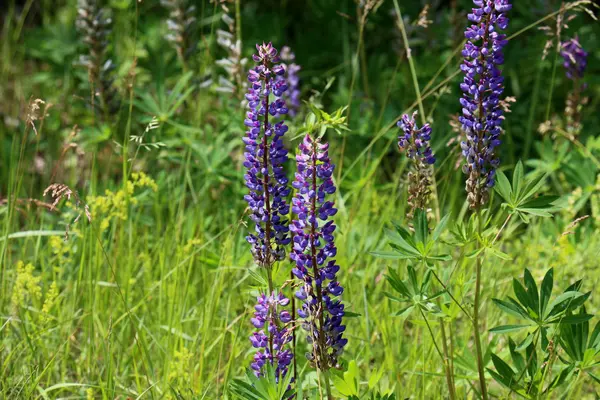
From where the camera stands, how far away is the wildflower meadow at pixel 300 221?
204cm

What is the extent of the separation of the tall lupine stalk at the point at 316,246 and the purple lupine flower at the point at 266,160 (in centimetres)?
7

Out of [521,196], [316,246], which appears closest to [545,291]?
[521,196]

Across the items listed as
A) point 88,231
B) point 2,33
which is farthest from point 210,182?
point 2,33

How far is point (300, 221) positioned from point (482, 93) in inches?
21.7

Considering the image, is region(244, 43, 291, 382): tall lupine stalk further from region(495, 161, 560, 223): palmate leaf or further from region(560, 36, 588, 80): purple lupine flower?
region(560, 36, 588, 80): purple lupine flower

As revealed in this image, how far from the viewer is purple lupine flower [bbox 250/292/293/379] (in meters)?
2.01

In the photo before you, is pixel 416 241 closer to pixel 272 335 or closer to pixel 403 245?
pixel 403 245

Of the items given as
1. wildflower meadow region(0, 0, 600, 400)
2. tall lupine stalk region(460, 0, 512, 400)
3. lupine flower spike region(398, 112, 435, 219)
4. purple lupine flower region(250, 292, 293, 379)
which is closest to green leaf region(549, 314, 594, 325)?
wildflower meadow region(0, 0, 600, 400)

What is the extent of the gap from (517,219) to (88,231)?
6.02ft

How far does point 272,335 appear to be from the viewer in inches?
80.2

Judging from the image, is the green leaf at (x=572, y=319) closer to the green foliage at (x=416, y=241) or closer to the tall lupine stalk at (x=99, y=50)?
the green foliage at (x=416, y=241)

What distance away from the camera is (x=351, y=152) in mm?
4051

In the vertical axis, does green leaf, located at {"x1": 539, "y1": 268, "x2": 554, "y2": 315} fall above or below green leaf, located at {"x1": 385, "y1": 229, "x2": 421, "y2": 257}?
below

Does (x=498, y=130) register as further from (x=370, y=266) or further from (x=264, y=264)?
(x=370, y=266)
